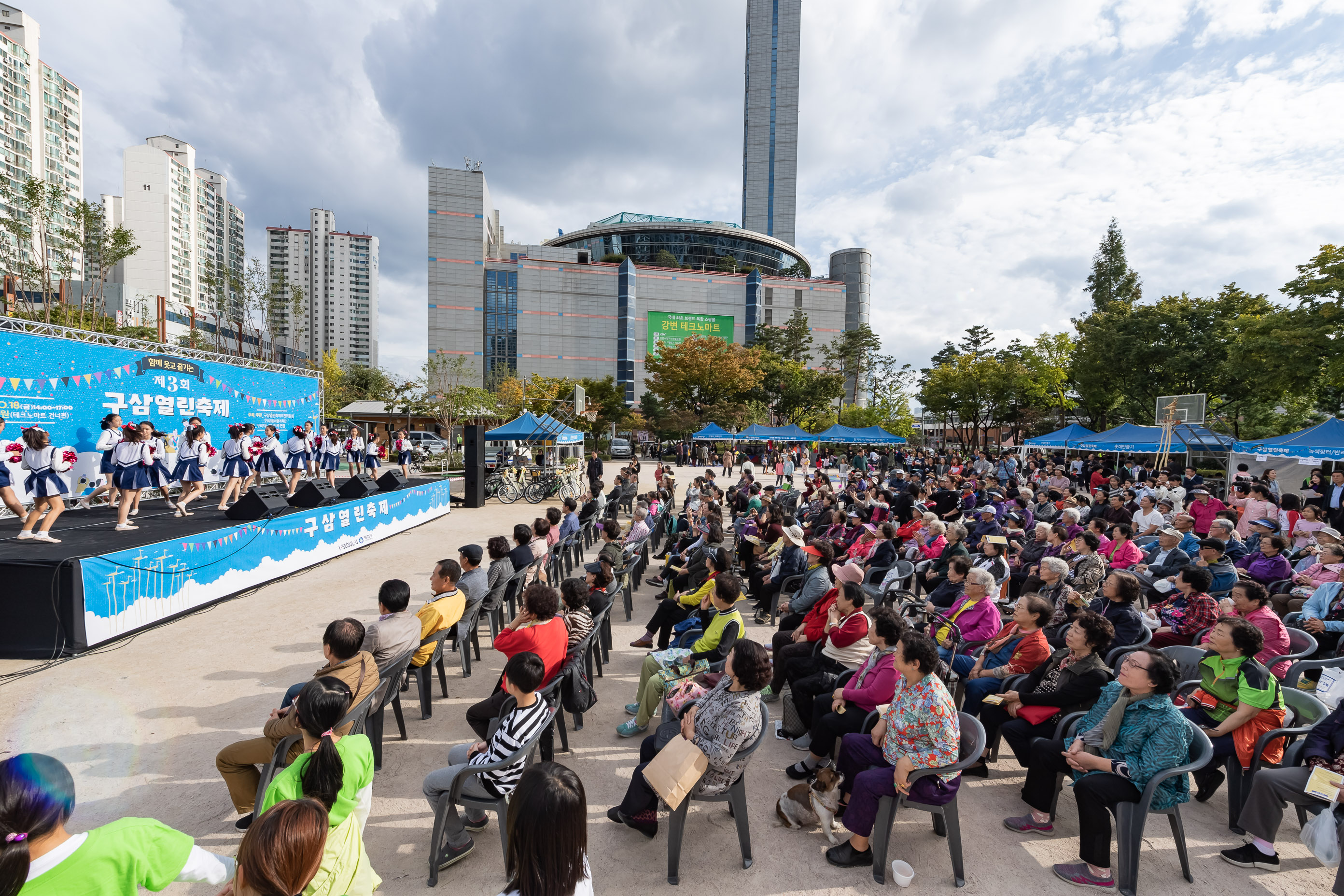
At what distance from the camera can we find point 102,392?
8961 millimetres

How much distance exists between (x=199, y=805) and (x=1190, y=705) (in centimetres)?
560

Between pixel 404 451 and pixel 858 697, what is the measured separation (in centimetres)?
1999

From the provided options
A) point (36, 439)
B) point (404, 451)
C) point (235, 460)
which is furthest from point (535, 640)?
point (404, 451)

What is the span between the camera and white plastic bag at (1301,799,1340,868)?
226 cm

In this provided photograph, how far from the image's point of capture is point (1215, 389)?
22.4 m

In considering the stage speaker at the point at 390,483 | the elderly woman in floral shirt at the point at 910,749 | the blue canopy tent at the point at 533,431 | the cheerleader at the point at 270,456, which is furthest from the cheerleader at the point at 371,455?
the elderly woman in floral shirt at the point at 910,749

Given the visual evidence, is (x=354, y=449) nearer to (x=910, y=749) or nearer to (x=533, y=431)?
(x=533, y=431)

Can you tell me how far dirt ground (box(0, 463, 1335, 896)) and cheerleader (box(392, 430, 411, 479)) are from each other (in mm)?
12702

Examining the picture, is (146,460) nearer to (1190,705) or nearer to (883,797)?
(883,797)

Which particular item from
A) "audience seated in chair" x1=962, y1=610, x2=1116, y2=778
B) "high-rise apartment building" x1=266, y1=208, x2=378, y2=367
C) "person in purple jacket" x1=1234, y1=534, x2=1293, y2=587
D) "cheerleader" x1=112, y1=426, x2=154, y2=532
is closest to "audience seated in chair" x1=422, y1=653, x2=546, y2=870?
"audience seated in chair" x1=962, y1=610, x2=1116, y2=778

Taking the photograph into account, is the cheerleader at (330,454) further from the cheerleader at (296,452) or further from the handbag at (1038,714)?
the handbag at (1038,714)

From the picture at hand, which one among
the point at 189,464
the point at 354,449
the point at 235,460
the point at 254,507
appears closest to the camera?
the point at 254,507

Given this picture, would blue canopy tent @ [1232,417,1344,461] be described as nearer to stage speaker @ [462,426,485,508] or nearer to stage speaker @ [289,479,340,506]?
stage speaker @ [462,426,485,508]

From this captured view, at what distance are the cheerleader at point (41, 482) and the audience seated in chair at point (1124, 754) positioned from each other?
9043mm
